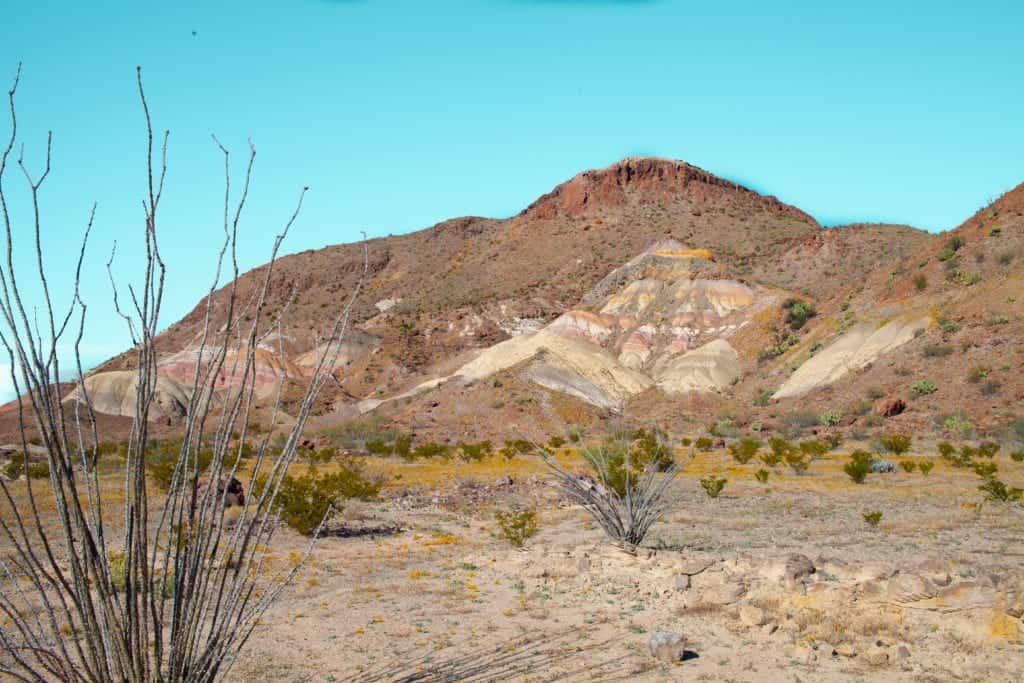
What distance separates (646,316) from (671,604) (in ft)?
176

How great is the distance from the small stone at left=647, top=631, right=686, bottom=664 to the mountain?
1305cm

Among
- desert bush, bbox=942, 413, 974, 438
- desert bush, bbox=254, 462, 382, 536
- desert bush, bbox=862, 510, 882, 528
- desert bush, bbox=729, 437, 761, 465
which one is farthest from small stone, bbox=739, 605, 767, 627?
desert bush, bbox=942, 413, 974, 438

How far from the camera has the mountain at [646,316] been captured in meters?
41.7

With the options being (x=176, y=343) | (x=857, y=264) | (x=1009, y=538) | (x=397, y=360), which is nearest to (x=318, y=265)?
(x=176, y=343)

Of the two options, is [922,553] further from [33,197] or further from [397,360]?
[397,360]

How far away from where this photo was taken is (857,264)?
6706cm

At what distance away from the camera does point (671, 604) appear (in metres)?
9.09

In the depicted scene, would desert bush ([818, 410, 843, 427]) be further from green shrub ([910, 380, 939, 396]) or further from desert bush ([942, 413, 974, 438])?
desert bush ([942, 413, 974, 438])

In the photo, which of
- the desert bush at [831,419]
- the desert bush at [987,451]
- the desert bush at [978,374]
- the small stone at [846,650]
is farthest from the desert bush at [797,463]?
the small stone at [846,650]

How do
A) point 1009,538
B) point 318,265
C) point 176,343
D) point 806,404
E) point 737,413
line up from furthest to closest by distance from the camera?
point 318,265
point 176,343
point 737,413
point 806,404
point 1009,538

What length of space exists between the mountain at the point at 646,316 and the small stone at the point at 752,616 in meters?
12.9

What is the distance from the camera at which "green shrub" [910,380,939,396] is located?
34688mm

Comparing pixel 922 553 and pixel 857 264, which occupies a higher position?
pixel 857 264

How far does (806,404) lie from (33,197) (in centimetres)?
4015
